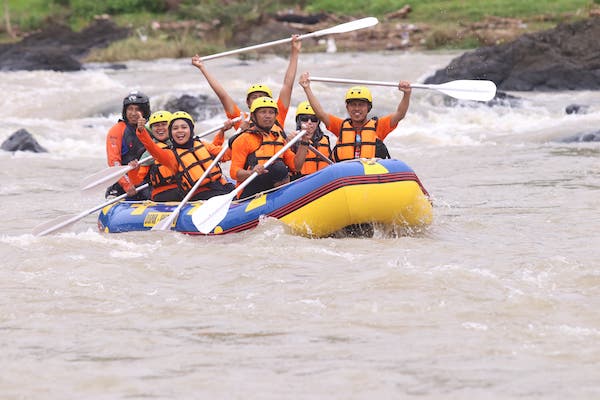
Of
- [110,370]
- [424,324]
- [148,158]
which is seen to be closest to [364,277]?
[424,324]

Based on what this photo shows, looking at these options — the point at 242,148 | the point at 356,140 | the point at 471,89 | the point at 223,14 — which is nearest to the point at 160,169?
the point at 242,148

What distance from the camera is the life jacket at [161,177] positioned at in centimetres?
902

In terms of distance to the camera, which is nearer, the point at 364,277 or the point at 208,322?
the point at 208,322

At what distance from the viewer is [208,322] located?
580cm

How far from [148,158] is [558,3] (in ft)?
93.4

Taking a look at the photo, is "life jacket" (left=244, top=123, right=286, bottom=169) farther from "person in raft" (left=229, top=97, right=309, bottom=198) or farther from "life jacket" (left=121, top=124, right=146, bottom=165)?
"life jacket" (left=121, top=124, right=146, bottom=165)

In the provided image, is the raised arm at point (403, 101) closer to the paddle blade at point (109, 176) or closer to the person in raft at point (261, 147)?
the person in raft at point (261, 147)

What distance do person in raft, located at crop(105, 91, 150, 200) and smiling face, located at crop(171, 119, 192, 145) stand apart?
61cm

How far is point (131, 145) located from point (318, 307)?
4.00m

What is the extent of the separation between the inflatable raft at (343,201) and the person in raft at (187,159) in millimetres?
710

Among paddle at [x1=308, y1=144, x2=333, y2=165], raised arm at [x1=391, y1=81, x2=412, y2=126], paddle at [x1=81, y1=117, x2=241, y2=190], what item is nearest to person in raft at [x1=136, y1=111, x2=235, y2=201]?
paddle at [x1=81, y1=117, x2=241, y2=190]

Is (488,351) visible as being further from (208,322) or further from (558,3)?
(558,3)

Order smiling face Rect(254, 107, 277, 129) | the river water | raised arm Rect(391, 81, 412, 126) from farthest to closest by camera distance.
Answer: smiling face Rect(254, 107, 277, 129), raised arm Rect(391, 81, 412, 126), the river water

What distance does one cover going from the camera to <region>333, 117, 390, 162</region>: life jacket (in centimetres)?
851
